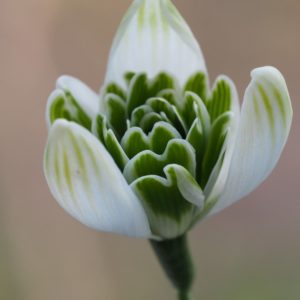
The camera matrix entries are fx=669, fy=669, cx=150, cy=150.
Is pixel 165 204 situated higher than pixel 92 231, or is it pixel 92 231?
pixel 165 204

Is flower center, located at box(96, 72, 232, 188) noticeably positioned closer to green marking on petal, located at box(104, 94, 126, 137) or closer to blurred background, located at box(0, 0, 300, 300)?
green marking on petal, located at box(104, 94, 126, 137)

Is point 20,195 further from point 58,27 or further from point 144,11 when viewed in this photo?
point 144,11

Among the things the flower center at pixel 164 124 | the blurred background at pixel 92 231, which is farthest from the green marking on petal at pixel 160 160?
the blurred background at pixel 92 231

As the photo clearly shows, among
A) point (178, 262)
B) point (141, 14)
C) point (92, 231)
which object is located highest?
point (141, 14)

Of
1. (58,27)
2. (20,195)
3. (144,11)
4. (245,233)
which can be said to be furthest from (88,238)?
(144,11)

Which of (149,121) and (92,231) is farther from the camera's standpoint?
(92,231)

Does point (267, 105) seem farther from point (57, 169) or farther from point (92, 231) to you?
point (92, 231)

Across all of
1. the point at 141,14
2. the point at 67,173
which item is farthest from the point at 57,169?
the point at 141,14
